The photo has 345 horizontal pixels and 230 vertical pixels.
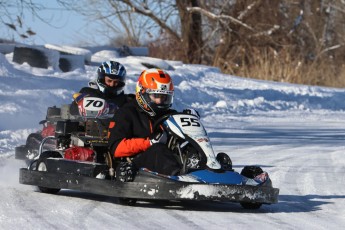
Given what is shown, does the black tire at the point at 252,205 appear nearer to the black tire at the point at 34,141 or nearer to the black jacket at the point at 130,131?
the black jacket at the point at 130,131

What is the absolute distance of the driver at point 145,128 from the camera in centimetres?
827

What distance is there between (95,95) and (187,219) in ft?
15.0

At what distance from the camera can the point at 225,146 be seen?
14.9 m

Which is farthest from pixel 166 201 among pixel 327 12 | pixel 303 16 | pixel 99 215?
pixel 327 12

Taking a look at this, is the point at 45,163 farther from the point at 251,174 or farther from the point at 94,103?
the point at 251,174

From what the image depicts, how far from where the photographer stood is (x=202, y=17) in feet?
123

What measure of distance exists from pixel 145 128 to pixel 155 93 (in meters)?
0.37

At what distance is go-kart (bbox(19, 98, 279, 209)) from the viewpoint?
25.8 ft

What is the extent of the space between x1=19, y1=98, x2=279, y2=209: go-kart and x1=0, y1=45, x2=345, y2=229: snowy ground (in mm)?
144

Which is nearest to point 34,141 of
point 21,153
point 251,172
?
point 21,153

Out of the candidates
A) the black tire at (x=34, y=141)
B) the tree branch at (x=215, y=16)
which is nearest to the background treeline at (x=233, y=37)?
the tree branch at (x=215, y=16)

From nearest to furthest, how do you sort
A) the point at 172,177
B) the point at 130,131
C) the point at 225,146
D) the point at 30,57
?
the point at 172,177
the point at 130,131
the point at 225,146
the point at 30,57

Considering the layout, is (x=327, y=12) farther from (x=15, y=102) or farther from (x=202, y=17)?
(x=15, y=102)

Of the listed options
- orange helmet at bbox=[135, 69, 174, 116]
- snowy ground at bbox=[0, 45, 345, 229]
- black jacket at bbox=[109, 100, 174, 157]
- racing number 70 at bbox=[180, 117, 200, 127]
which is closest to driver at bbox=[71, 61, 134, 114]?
snowy ground at bbox=[0, 45, 345, 229]
